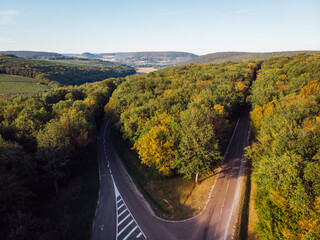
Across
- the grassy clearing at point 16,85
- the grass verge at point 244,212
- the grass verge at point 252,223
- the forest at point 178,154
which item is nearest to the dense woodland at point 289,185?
the forest at point 178,154

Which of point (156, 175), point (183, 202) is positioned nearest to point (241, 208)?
point (183, 202)

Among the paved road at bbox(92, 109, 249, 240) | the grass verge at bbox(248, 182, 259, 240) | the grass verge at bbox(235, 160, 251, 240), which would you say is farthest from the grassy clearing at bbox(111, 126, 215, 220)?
the grass verge at bbox(248, 182, 259, 240)

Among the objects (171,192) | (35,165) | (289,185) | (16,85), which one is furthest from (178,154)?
(16,85)

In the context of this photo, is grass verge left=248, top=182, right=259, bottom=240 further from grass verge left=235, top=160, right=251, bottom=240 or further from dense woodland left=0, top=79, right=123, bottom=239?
dense woodland left=0, top=79, right=123, bottom=239

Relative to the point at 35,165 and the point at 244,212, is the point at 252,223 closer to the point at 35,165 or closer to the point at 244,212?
the point at 244,212

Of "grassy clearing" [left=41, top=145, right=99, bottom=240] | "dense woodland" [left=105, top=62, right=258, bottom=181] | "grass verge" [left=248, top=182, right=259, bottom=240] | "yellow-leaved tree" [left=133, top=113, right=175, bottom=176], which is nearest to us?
"grass verge" [left=248, top=182, right=259, bottom=240]

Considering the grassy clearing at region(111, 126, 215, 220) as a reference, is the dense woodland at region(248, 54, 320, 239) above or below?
above

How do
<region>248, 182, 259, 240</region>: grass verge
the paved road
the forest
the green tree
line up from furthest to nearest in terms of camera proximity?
the green tree < the paved road < <region>248, 182, 259, 240</region>: grass verge < the forest
